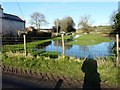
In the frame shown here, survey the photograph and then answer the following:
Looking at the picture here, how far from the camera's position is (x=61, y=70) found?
34.3 ft

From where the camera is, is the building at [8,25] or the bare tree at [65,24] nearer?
the building at [8,25]

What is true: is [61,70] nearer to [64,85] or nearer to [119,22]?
[64,85]

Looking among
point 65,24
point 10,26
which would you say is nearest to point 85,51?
point 10,26

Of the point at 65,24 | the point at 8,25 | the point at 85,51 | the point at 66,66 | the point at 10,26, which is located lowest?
the point at 66,66

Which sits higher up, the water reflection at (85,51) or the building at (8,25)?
the building at (8,25)

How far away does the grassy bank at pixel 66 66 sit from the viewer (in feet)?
30.8

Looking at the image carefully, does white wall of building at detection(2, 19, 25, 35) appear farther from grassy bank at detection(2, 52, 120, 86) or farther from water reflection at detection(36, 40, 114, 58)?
grassy bank at detection(2, 52, 120, 86)

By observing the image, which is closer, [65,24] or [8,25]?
[8,25]

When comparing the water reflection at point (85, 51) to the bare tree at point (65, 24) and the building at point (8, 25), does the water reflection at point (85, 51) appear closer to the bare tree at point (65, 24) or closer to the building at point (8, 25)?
the building at point (8, 25)

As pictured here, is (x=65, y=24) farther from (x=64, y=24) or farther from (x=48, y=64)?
(x=48, y=64)

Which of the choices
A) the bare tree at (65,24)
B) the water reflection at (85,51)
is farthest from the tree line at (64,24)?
the water reflection at (85,51)

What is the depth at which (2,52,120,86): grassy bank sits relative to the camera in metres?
9.39

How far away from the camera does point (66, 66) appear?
1066 centimetres

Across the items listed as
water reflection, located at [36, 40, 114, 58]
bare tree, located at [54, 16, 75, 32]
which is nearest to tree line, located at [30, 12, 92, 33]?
bare tree, located at [54, 16, 75, 32]
